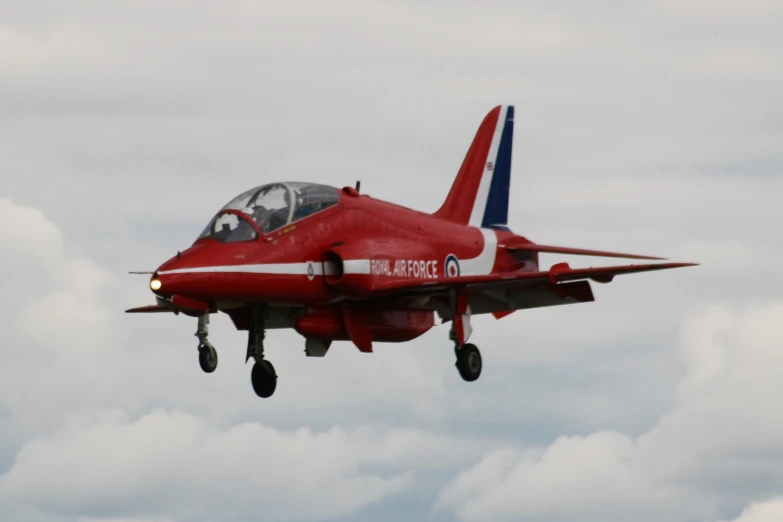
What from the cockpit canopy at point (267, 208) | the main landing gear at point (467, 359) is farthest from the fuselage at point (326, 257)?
the main landing gear at point (467, 359)

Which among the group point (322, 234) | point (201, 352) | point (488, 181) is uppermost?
point (488, 181)

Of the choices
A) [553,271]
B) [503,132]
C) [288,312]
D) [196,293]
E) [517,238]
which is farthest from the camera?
[503,132]

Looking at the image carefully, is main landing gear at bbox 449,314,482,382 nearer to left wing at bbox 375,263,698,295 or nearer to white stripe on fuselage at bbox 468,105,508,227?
left wing at bbox 375,263,698,295

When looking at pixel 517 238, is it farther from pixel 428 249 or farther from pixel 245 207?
pixel 245 207

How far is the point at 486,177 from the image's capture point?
44.0 m

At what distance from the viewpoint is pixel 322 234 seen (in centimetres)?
3631

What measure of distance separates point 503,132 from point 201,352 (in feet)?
42.8

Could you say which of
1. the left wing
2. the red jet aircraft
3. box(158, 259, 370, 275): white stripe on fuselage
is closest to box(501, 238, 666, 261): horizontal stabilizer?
the red jet aircraft

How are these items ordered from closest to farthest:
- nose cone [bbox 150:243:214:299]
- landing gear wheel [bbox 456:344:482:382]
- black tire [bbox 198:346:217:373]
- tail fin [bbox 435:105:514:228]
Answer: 1. nose cone [bbox 150:243:214:299]
2. black tire [bbox 198:346:217:373]
3. landing gear wheel [bbox 456:344:482:382]
4. tail fin [bbox 435:105:514:228]

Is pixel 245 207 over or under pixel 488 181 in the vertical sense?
under

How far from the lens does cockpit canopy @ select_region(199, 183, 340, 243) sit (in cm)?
3516

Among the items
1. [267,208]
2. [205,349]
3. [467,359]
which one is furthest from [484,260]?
[205,349]

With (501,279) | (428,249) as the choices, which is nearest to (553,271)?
(501,279)

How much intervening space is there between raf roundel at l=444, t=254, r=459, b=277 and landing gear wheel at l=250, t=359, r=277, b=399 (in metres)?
4.70
